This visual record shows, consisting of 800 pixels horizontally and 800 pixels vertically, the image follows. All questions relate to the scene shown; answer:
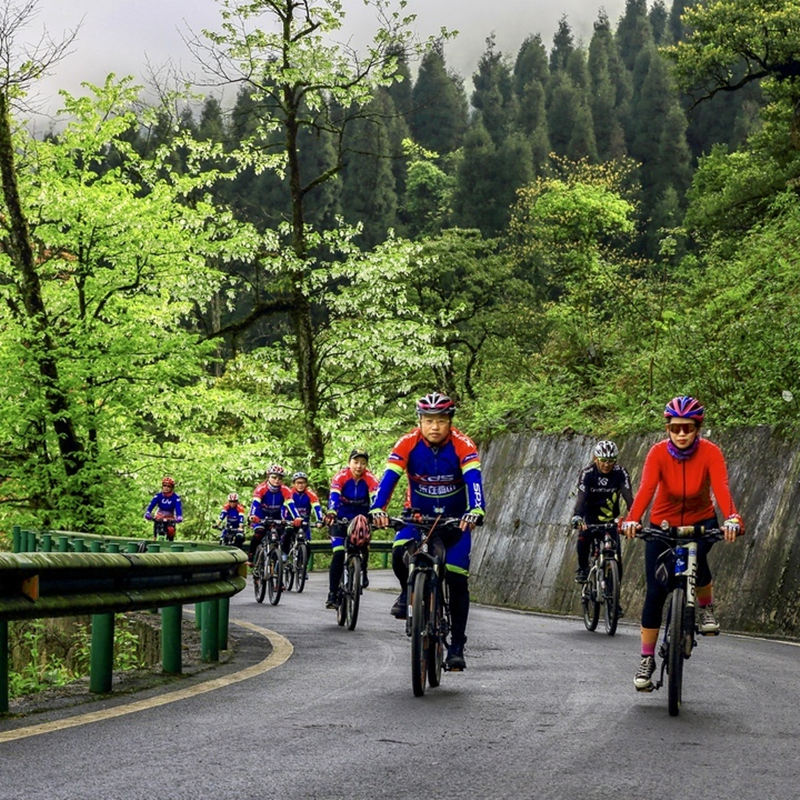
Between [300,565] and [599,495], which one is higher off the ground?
[599,495]

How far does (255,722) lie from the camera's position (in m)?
6.92

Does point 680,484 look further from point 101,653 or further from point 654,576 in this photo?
point 101,653

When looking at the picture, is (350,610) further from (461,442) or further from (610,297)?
(610,297)

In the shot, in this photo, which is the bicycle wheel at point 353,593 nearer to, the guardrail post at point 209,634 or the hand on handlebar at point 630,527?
the guardrail post at point 209,634

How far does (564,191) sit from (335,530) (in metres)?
40.2

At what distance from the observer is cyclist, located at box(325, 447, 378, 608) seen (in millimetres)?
16141


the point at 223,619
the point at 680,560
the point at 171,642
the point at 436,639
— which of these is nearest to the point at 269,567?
the point at 223,619

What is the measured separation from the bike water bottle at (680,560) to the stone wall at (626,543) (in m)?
7.79

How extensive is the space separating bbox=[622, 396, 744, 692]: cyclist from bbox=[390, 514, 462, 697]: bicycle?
131cm

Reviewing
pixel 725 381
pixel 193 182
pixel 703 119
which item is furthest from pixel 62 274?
pixel 703 119

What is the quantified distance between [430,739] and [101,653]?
2567 millimetres

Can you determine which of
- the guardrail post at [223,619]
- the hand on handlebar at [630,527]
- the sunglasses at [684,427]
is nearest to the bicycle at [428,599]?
the hand on handlebar at [630,527]

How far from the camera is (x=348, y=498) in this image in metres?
16.7

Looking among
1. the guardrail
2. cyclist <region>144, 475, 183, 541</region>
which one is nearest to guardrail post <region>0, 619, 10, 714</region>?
the guardrail
